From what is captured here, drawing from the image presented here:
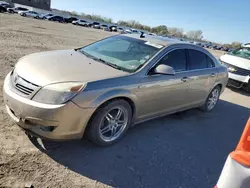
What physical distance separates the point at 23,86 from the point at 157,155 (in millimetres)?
2188

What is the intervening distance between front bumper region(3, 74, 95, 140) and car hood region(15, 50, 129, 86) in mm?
312

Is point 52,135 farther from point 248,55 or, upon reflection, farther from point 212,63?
point 248,55

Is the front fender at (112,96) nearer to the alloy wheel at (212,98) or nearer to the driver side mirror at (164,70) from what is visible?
the driver side mirror at (164,70)

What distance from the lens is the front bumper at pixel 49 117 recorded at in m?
2.98

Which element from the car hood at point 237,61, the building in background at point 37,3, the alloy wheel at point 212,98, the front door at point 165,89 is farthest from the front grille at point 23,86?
the building in background at point 37,3

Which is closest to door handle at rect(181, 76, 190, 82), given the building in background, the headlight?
the headlight

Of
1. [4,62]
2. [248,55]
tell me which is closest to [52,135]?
[4,62]

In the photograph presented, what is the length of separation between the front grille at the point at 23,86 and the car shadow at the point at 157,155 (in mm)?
798

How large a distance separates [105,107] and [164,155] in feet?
4.09

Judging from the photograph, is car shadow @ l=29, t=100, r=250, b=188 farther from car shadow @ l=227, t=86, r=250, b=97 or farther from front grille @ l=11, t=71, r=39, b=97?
car shadow @ l=227, t=86, r=250, b=97

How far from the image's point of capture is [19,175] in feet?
9.27

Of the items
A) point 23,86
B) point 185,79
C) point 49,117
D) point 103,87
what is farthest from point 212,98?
point 23,86

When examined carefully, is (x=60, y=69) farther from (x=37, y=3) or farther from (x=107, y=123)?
(x=37, y=3)

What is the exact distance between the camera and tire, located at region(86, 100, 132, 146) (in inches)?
134
